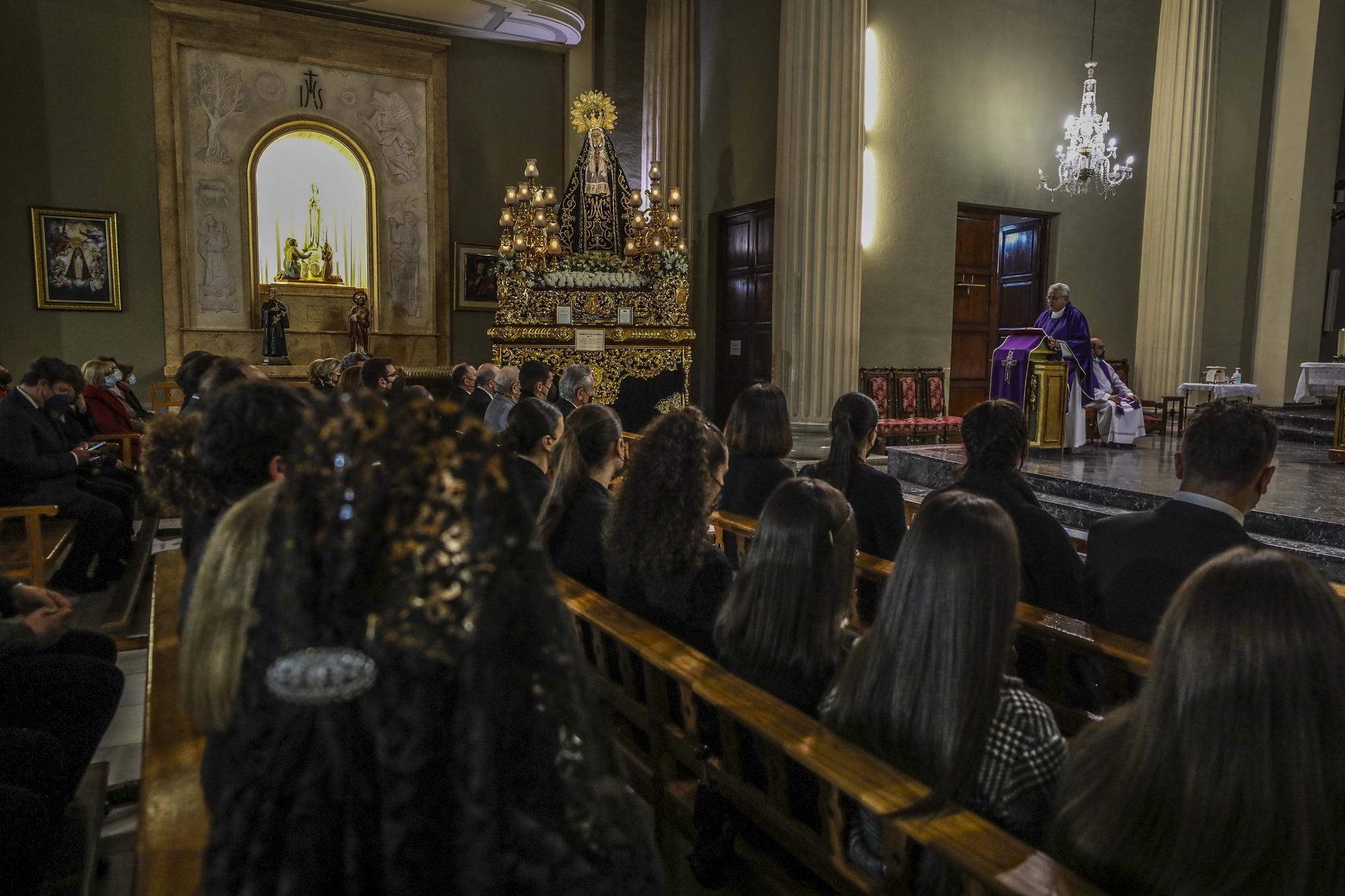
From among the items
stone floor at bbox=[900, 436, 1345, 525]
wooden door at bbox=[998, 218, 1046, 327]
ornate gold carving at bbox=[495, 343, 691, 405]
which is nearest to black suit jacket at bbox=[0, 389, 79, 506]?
ornate gold carving at bbox=[495, 343, 691, 405]

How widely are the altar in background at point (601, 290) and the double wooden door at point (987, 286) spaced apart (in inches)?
141

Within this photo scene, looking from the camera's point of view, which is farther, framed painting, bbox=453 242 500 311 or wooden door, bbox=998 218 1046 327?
framed painting, bbox=453 242 500 311

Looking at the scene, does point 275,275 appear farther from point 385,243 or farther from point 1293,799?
point 1293,799

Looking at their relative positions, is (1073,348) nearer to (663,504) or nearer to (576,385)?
(576,385)

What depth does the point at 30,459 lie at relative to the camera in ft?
16.4

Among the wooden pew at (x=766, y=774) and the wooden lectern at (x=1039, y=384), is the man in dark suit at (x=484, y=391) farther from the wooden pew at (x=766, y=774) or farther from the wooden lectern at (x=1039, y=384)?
the wooden lectern at (x=1039, y=384)

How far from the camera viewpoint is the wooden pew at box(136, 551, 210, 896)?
130 centimetres

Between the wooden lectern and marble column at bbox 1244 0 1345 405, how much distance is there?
5550 mm

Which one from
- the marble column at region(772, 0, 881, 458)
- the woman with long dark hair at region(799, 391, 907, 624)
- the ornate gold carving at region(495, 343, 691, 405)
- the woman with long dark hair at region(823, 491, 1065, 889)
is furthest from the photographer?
the ornate gold carving at region(495, 343, 691, 405)

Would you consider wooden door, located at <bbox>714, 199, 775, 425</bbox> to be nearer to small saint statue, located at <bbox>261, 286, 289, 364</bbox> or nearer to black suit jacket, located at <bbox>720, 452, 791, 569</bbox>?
small saint statue, located at <bbox>261, 286, 289, 364</bbox>

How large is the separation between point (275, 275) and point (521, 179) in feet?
11.2

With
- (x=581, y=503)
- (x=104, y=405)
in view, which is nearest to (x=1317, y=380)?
(x=581, y=503)

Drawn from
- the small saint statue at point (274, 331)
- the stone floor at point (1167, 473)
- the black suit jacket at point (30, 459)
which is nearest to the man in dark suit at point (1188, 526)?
the stone floor at point (1167, 473)

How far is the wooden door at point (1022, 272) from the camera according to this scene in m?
11.0
